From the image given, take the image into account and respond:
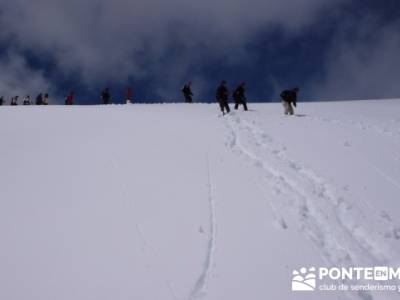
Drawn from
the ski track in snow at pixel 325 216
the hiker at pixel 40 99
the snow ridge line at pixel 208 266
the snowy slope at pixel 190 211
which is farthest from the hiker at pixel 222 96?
the hiker at pixel 40 99

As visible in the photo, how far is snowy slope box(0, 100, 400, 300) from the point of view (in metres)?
6.54

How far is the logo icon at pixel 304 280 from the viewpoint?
6.39 metres

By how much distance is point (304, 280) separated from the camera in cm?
657

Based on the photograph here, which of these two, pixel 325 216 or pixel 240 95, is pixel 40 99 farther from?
pixel 325 216

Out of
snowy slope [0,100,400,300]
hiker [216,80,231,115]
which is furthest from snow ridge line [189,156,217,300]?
hiker [216,80,231,115]

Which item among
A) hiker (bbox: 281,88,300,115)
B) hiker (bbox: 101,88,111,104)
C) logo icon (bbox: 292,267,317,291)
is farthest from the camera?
hiker (bbox: 101,88,111,104)

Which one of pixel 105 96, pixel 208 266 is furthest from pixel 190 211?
pixel 105 96

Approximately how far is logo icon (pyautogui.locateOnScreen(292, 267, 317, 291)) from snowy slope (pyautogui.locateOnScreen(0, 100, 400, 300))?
11 cm

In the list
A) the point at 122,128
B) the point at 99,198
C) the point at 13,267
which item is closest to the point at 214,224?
the point at 99,198

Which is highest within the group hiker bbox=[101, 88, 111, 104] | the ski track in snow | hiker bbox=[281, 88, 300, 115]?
hiker bbox=[101, 88, 111, 104]

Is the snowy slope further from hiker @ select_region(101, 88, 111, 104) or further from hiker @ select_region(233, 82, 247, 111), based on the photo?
hiker @ select_region(101, 88, 111, 104)

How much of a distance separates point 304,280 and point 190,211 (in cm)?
294

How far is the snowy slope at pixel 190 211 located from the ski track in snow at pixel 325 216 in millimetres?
30

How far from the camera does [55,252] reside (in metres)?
7.18
